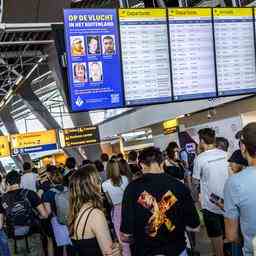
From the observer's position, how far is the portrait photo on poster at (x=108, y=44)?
6.41 metres

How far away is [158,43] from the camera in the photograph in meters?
6.68

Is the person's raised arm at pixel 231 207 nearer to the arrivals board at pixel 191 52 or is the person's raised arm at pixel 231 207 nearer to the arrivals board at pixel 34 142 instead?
the arrivals board at pixel 191 52

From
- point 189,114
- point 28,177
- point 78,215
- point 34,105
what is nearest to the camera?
point 78,215

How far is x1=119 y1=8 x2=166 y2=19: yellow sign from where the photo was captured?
21.2 feet

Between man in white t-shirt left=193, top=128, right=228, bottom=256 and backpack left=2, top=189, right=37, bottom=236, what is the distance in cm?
245

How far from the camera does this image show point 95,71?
6.36m

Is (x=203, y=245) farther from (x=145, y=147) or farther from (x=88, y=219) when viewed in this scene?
(x=88, y=219)

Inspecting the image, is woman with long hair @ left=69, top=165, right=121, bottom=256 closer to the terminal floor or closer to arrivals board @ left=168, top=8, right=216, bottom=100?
arrivals board @ left=168, top=8, right=216, bottom=100

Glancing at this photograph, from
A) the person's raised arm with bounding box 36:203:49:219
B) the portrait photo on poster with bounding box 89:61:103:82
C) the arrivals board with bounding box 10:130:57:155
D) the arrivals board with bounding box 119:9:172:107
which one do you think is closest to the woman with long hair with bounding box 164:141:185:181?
the arrivals board with bounding box 119:9:172:107

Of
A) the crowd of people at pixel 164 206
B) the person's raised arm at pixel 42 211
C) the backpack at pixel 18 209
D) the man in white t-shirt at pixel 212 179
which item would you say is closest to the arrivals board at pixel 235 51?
the man in white t-shirt at pixel 212 179

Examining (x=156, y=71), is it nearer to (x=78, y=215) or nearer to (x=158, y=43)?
(x=158, y=43)

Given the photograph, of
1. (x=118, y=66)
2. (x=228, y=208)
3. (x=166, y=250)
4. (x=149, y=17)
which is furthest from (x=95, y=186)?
(x=149, y=17)

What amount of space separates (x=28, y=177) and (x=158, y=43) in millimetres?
7051

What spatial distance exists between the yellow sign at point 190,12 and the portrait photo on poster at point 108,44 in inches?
29.5
